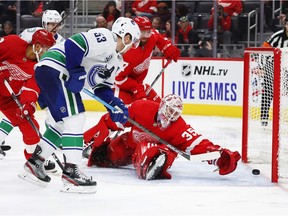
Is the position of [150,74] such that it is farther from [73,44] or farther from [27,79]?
[73,44]

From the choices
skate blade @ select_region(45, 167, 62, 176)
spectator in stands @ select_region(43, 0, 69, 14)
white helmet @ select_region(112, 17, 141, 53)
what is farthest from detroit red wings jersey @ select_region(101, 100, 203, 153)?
spectator in stands @ select_region(43, 0, 69, 14)

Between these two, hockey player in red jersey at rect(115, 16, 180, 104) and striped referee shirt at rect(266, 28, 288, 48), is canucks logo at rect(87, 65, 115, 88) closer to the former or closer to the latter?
hockey player in red jersey at rect(115, 16, 180, 104)

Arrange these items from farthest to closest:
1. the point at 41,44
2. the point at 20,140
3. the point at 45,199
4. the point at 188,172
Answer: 1. the point at 20,140
2. the point at 188,172
3. the point at 41,44
4. the point at 45,199

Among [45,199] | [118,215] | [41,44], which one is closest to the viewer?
[118,215]

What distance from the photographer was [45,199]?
429 cm

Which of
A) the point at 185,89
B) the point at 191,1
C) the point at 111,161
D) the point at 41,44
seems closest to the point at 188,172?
the point at 111,161

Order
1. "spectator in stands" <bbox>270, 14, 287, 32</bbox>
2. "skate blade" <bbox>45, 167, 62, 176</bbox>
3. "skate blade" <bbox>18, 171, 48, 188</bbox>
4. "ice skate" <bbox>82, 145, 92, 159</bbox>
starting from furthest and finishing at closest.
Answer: "spectator in stands" <bbox>270, 14, 287, 32</bbox> < "ice skate" <bbox>82, 145, 92, 159</bbox> < "skate blade" <bbox>45, 167, 62, 176</bbox> < "skate blade" <bbox>18, 171, 48, 188</bbox>

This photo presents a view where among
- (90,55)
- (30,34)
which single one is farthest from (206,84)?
(90,55)

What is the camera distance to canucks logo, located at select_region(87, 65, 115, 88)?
4539mm

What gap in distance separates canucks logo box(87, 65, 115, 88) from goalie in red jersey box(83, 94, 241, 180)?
1.86 feet

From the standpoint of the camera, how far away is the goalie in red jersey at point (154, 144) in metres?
4.95

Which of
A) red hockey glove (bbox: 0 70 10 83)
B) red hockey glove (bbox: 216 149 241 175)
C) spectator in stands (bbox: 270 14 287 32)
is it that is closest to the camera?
red hockey glove (bbox: 216 149 241 175)

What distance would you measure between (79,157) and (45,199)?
13.1 inches

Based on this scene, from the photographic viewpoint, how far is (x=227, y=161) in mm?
5070
